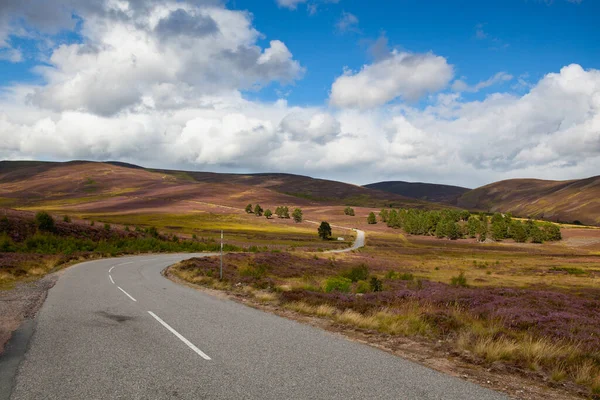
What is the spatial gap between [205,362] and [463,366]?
225 inches

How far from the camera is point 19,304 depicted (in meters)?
15.2

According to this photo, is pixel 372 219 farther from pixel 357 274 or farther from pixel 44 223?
pixel 44 223

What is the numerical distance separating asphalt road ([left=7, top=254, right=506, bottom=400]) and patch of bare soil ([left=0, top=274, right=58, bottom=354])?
614 millimetres

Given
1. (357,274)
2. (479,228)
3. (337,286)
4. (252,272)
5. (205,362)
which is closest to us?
(205,362)

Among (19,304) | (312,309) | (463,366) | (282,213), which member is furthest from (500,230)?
(19,304)

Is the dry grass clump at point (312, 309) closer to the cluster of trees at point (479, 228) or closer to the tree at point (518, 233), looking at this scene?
the cluster of trees at point (479, 228)

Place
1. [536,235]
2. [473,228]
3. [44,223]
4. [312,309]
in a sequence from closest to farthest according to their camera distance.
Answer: [312,309] < [44,223] < [536,235] < [473,228]

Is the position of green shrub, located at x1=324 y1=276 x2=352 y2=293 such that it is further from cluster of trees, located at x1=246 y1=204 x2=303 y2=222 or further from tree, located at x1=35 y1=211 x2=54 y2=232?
cluster of trees, located at x1=246 y1=204 x2=303 y2=222

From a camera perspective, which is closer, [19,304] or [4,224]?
[19,304]

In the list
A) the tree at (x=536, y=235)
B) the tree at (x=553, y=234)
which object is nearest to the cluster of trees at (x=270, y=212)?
the tree at (x=536, y=235)

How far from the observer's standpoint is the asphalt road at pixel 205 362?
6809 millimetres

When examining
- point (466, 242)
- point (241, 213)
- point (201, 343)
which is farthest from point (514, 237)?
point (201, 343)

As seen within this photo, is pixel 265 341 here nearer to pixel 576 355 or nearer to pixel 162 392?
pixel 162 392

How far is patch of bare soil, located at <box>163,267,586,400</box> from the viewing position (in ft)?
24.6
